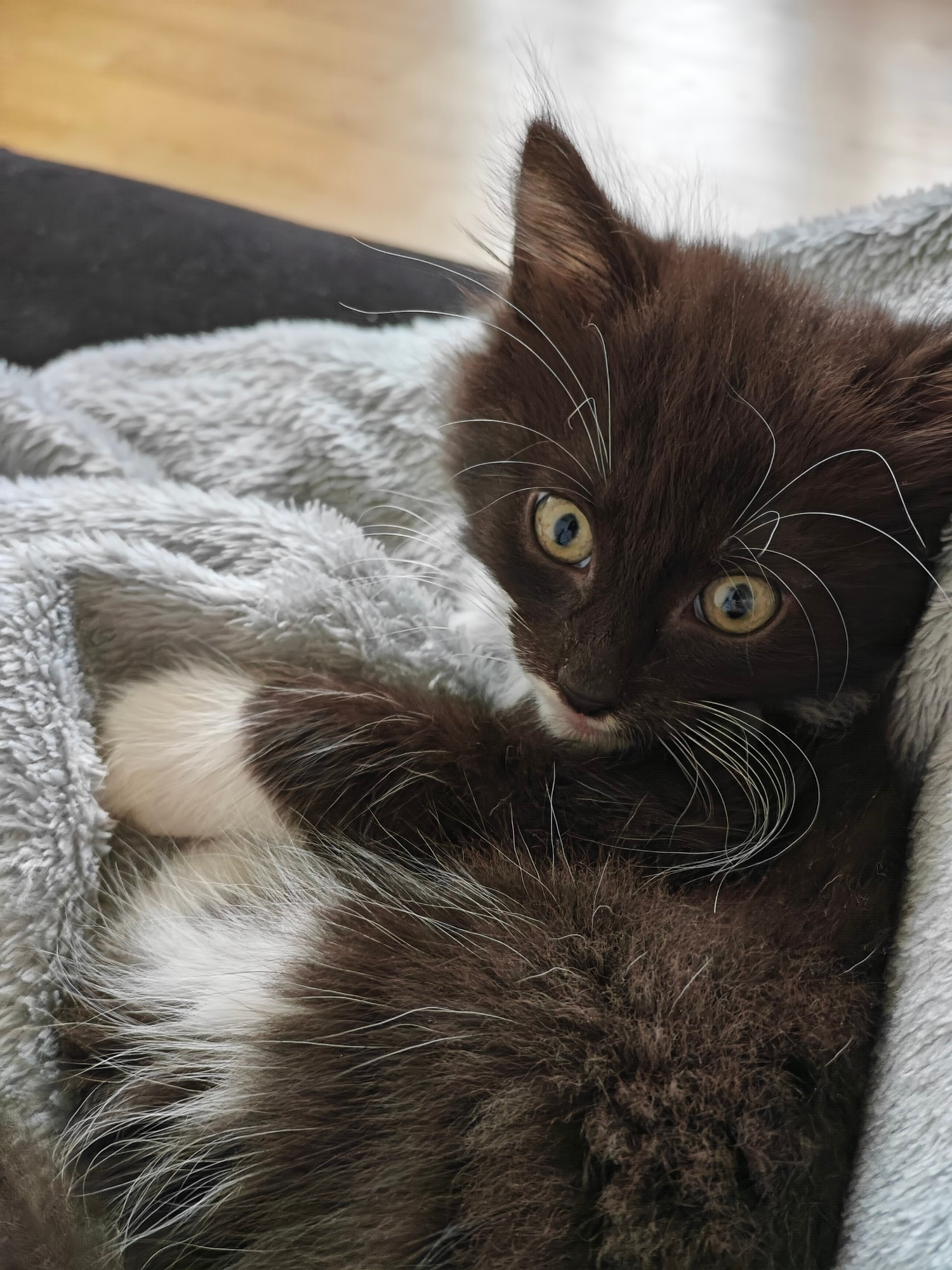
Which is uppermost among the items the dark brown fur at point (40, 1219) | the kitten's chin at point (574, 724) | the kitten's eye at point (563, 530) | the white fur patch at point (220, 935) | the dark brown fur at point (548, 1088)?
the kitten's eye at point (563, 530)

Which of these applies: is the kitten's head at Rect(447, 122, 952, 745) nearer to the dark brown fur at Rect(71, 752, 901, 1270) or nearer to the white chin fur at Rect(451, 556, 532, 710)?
the white chin fur at Rect(451, 556, 532, 710)

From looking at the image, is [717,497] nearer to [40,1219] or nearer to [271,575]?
[271,575]

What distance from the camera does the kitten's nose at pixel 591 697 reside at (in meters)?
1.16

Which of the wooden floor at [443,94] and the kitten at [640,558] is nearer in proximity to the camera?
the kitten at [640,558]

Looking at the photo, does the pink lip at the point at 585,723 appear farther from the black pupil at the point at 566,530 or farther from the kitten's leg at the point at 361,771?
the black pupil at the point at 566,530

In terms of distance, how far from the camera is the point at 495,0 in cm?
326

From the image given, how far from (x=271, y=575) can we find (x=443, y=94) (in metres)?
2.07

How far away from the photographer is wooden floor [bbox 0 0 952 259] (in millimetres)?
2771

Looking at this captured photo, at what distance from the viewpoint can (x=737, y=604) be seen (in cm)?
116

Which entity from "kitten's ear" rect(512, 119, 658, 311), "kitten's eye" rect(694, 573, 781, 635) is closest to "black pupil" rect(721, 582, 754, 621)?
"kitten's eye" rect(694, 573, 781, 635)

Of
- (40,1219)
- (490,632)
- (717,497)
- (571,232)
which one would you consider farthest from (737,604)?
(40,1219)

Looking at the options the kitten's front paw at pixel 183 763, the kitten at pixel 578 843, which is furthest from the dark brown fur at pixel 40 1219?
the kitten's front paw at pixel 183 763

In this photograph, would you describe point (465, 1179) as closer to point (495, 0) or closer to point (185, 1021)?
point (185, 1021)

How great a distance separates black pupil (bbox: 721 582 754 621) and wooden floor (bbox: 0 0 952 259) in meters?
1.65
